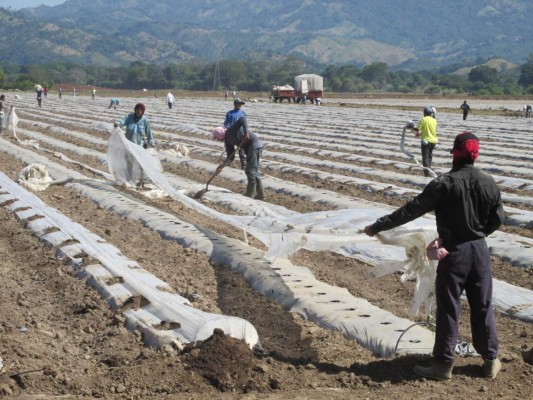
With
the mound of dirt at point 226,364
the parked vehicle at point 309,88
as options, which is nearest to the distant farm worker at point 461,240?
the mound of dirt at point 226,364

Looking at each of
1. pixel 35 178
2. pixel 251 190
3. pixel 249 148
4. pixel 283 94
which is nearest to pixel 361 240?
pixel 249 148

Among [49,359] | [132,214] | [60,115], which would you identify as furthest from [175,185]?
[60,115]

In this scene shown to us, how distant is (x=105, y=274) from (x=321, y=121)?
23911mm

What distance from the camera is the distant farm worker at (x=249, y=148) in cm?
1101

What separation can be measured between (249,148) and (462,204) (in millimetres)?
6582


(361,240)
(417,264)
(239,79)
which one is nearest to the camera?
(417,264)

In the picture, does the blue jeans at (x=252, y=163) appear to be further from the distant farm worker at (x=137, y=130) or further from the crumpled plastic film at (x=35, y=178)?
the crumpled plastic film at (x=35, y=178)

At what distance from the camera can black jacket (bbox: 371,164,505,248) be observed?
4605 millimetres

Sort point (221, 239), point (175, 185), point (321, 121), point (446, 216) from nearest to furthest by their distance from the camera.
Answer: point (446, 216), point (221, 239), point (175, 185), point (321, 121)

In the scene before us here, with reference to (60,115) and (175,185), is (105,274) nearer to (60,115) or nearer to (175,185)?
(175,185)

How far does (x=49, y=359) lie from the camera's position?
501cm

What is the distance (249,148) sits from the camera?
434 inches

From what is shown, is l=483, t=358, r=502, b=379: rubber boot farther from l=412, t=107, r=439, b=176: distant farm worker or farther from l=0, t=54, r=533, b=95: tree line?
l=0, t=54, r=533, b=95: tree line

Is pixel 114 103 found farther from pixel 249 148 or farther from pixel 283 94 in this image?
pixel 249 148
